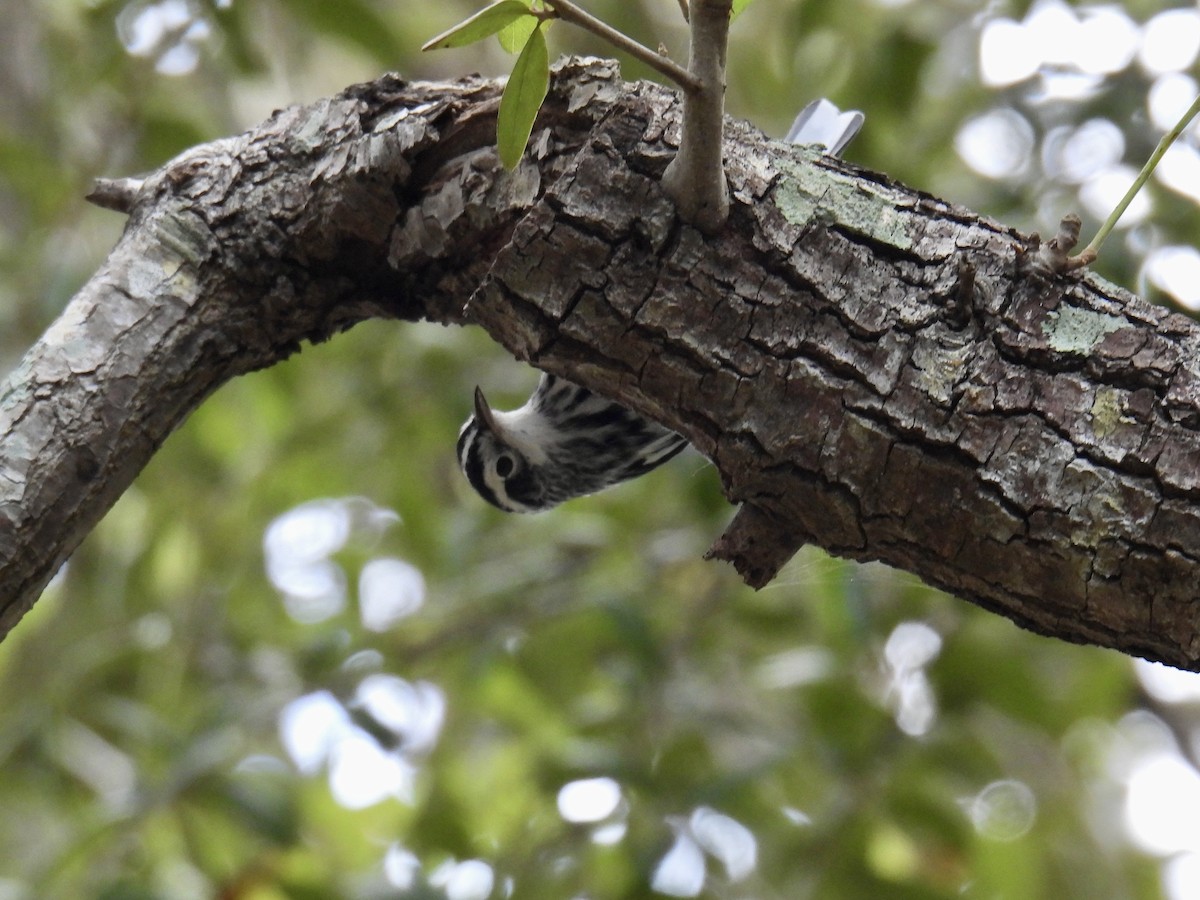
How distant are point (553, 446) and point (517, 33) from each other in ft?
6.00

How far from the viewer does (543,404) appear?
3.11m

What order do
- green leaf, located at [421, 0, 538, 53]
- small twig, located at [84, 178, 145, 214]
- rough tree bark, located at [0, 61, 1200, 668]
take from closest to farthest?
green leaf, located at [421, 0, 538, 53]
rough tree bark, located at [0, 61, 1200, 668]
small twig, located at [84, 178, 145, 214]

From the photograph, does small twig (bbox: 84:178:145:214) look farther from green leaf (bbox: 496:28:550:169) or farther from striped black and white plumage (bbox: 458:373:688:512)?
striped black and white plumage (bbox: 458:373:688:512)

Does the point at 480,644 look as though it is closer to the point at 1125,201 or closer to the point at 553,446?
the point at 553,446

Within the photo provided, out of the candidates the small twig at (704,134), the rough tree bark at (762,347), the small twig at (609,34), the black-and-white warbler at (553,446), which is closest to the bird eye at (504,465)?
the black-and-white warbler at (553,446)

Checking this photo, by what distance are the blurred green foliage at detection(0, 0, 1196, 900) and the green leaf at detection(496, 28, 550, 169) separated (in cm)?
112

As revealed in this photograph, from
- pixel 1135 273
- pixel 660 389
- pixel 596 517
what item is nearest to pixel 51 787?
pixel 596 517

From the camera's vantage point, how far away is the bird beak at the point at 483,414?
2.88m

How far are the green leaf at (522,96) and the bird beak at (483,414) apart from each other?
57.7 inches

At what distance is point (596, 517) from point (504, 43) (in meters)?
2.25

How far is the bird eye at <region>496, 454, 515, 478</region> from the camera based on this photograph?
3.08 metres

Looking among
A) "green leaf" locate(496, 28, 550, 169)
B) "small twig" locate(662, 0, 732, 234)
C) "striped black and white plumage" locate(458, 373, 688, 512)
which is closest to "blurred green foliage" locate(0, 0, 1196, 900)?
"striped black and white plumage" locate(458, 373, 688, 512)

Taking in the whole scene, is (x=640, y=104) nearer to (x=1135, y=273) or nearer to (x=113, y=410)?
(x=113, y=410)

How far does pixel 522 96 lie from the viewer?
4.45ft
